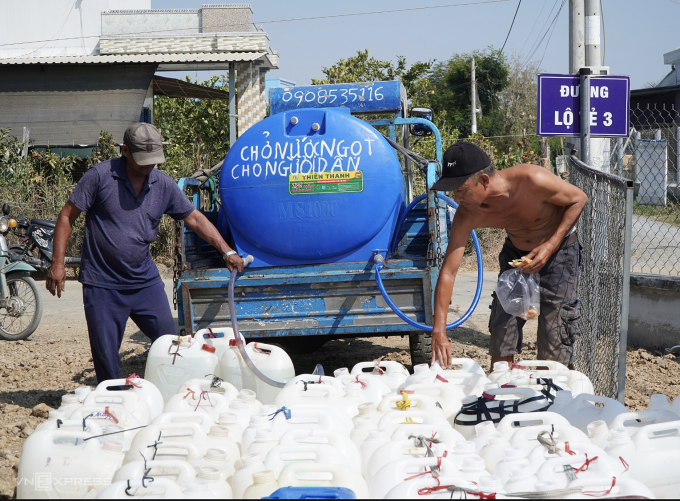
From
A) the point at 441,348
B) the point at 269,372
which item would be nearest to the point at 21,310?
the point at 269,372

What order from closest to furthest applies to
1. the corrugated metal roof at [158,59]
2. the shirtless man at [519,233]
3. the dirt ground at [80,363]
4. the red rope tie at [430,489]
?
the red rope tie at [430,489] → the shirtless man at [519,233] → the dirt ground at [80,363] → the corrugated metal roof at [158,59]

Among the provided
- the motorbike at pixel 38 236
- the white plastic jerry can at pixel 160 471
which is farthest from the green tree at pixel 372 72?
the white plastic jerry can at pixel 160 471

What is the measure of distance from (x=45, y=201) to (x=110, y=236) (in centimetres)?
908

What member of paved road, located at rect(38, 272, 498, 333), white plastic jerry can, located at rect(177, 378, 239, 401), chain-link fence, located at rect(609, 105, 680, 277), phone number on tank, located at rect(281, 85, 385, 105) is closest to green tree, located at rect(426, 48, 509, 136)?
chain-link fence, located at rect(609, 105, 680, 277)

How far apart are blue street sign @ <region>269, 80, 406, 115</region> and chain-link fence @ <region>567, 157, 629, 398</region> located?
6.60ft

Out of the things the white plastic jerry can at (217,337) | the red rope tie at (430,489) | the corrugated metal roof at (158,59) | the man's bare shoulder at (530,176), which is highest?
the corrugated metal roof at (158,59)

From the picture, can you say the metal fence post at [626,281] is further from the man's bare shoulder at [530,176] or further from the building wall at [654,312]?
the building wall at [654,312]

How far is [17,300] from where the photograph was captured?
7.33 meters

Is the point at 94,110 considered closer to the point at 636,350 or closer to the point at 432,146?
the point at 432,146

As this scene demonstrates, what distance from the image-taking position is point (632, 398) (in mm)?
4773

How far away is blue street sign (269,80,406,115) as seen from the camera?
6.53 metres

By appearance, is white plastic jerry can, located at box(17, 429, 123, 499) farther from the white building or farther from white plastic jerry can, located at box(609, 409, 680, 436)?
the white building

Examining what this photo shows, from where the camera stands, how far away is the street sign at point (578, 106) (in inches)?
218

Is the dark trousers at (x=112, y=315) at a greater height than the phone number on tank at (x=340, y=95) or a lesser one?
lesser
